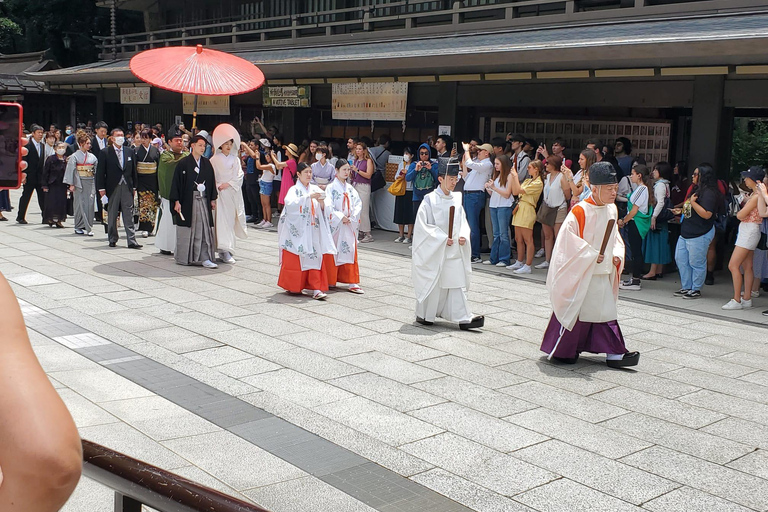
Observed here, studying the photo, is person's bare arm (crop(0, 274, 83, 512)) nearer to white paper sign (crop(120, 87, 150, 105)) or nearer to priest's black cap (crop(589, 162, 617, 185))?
priest's black cap (crop(589, 162, 617, 185))

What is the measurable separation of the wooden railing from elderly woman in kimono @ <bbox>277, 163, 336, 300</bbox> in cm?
573

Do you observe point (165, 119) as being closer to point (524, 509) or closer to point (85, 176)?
point (85, 176)

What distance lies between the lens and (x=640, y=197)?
Result: 9.53m

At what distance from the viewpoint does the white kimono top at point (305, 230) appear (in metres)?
8.44

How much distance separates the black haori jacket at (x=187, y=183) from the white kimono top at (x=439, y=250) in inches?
152

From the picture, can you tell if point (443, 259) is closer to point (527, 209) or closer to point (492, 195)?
point (527, 209)

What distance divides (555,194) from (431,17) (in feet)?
19.9

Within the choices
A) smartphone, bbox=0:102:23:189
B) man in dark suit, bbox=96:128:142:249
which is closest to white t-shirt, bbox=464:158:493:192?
man in dark suit, bbox=96:128:142:249

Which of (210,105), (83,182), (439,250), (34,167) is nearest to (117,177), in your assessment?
(83,182)

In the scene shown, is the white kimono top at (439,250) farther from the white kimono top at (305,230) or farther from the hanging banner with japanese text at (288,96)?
the hanging banner with japanese text at (288,96)

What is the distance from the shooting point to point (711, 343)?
711cm

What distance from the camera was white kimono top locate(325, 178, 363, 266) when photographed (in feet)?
29.1

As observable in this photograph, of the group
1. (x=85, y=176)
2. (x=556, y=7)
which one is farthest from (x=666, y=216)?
(x=85, y=176)

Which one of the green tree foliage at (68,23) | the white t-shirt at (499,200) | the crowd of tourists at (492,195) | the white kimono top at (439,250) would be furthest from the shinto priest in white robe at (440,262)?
the green tree foliage at (68,23)
